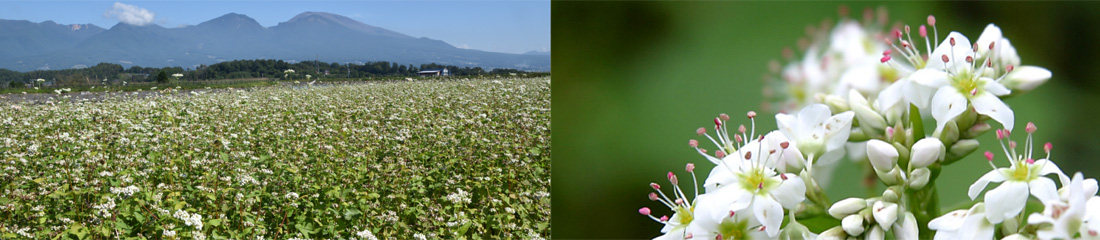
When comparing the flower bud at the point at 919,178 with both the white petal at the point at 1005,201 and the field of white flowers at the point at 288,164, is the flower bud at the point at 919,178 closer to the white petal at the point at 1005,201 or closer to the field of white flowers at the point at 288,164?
the white petal at the point at 1005,201

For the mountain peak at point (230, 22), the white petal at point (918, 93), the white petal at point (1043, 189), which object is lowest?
A: the white petal at point (1043, 189)

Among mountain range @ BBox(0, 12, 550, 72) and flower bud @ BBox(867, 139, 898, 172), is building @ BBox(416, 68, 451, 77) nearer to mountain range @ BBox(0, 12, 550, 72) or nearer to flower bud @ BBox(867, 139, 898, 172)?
mountain range @ BBox(0, 12, 550, 72)

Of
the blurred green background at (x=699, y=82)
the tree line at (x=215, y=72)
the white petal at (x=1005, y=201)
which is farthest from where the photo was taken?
the tree line at (x=215, y=72)

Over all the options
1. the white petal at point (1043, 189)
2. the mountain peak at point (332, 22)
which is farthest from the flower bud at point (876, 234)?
the mountain peak at point (332, 22)

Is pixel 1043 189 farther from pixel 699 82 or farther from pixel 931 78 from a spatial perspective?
pixel 699 82

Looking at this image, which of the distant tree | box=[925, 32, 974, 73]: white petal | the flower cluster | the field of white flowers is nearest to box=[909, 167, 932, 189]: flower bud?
the flower cluster

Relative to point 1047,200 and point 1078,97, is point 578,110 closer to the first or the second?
point 1078,97

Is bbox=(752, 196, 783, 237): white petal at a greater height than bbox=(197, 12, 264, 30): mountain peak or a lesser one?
lesser
